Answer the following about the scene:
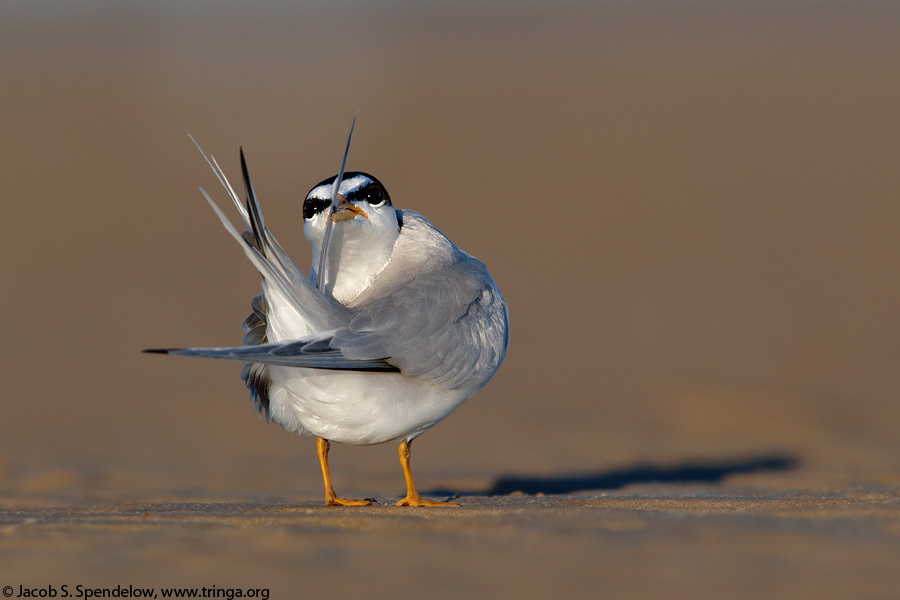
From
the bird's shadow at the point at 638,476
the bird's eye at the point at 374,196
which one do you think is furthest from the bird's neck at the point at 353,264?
the bird's shadow at the point at 638,476

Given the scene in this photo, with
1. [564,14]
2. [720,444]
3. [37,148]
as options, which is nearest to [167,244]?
[37,148]

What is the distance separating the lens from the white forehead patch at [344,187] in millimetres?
4578

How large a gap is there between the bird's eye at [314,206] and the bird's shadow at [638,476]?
2252 mm

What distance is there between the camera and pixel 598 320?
12.9m

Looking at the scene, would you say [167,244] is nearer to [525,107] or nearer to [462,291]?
[525,107]

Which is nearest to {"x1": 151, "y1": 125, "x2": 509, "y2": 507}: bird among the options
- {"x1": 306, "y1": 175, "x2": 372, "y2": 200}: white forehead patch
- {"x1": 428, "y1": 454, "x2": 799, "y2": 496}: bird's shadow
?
{"x1": 306, "y1": 175, "x2": 372, "y2": 200}: white forehead patch

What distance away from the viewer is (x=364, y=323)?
170 inches

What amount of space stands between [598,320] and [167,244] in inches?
271

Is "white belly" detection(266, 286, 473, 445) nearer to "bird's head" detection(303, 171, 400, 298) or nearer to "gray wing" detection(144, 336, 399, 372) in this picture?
"gray wing" detection(144, 336, 399, 372)

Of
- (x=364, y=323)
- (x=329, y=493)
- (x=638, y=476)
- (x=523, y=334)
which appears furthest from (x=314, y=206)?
(x=523, y=334)

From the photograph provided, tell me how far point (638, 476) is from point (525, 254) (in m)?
8.41

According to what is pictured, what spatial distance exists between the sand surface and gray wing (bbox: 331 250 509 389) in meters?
0.59

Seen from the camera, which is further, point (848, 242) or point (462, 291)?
point (848, 242)

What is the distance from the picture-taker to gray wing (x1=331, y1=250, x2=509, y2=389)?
4.26 metres
